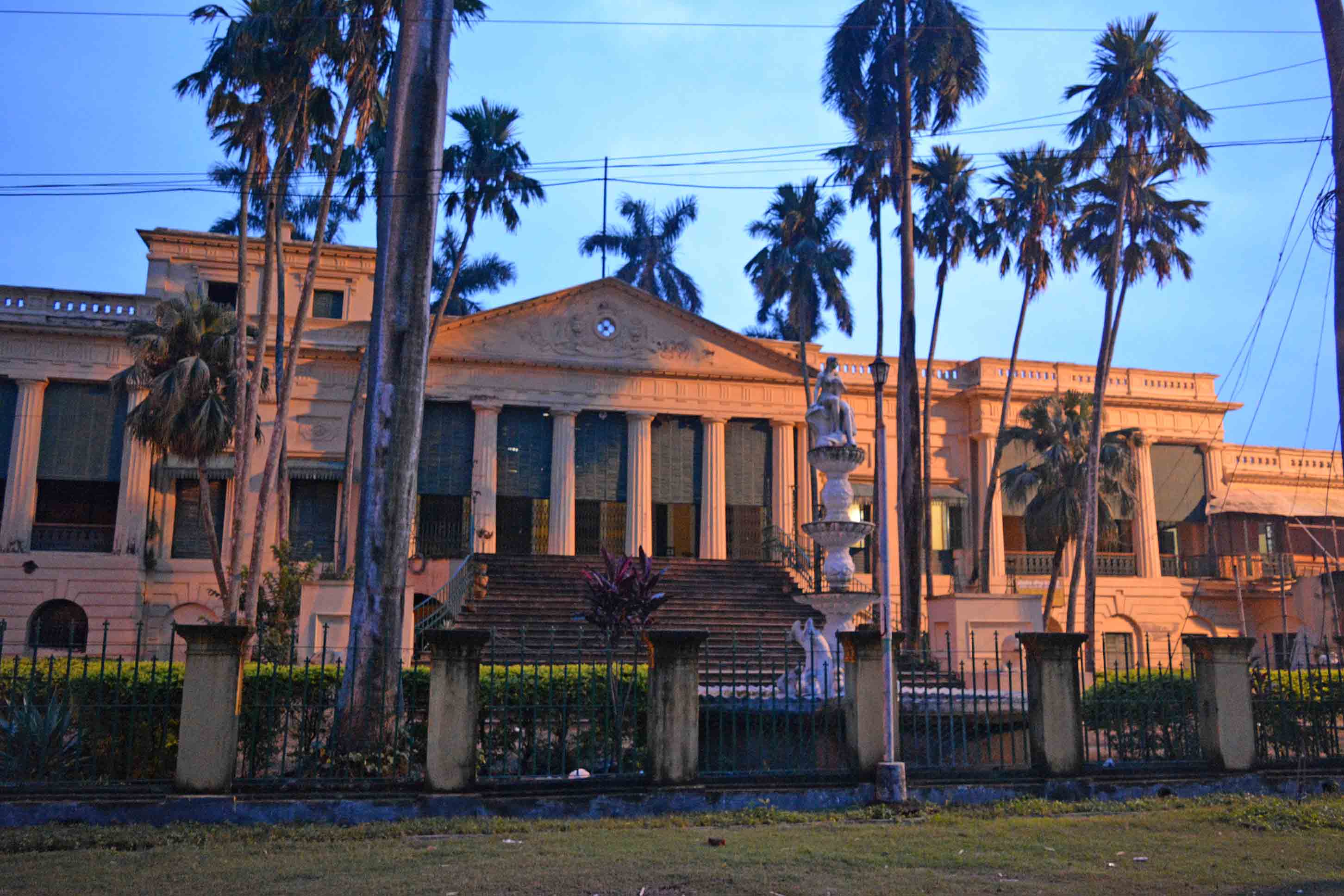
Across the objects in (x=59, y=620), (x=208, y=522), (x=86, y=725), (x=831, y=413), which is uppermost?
(x=831, y=413)

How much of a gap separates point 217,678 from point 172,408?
14.5 meters

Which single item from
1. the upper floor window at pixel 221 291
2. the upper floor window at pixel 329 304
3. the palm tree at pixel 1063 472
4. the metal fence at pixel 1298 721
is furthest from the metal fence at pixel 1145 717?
the upper floor window at pixel 221 291

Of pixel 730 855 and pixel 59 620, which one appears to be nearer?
pixel 730 855

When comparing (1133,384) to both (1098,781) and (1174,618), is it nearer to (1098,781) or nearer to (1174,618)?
(1174,618)

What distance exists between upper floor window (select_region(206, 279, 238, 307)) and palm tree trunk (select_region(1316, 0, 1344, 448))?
1137 inches

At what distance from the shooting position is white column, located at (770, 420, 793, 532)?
33344 mm

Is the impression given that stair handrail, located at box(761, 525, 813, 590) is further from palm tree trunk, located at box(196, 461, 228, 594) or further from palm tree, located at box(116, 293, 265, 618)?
palm tree, located at box(116, 293, 265, 618)

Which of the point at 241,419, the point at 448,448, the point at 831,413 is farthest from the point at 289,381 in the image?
the point at 831,413

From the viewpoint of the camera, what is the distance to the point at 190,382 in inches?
923

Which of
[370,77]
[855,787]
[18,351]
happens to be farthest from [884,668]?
[18,351]

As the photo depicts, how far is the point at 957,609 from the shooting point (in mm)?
19047

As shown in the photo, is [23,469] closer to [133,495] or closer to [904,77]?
[133,495]

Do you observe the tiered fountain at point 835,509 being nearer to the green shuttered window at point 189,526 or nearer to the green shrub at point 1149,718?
the green shrub at point 1149,718

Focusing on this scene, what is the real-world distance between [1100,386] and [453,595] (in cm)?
1583
